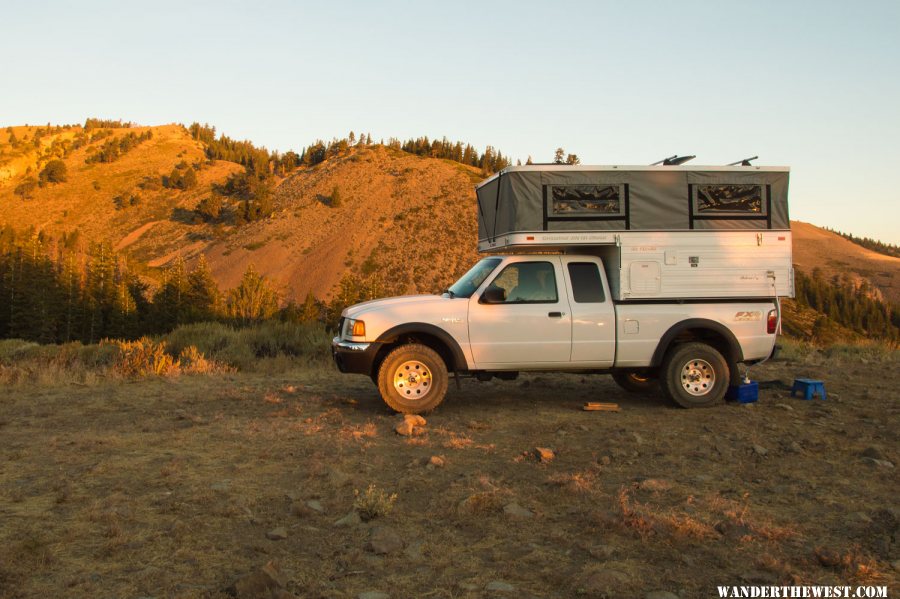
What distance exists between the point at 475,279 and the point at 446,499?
4.24m

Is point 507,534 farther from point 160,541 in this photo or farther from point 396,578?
point 160,541

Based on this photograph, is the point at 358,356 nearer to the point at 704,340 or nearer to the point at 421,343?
the point at 421,343

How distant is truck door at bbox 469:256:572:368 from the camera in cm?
827

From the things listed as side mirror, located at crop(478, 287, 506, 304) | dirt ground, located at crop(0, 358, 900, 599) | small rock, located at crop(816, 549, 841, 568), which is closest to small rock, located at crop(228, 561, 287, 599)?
dirt ground, located at crop(0, 358, 900, 599)

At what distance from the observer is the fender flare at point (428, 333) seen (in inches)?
319

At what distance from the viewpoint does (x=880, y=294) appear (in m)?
106

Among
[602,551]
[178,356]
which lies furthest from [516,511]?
[178,356]

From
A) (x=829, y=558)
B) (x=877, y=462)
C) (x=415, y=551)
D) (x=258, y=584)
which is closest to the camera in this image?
(x=258, y=584)

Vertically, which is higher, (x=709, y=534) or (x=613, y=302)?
(x=613, y=302)

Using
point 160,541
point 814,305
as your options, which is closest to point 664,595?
Answer: point 160,541

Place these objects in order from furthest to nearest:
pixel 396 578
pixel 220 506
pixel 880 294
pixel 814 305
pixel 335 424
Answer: pixel 880 294
pixel 814 305
pixel 335 424
pixel 220 506
pixel 396 578

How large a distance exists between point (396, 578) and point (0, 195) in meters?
128

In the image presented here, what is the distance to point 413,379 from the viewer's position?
323 inches

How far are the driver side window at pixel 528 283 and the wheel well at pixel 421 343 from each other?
1.01 m
